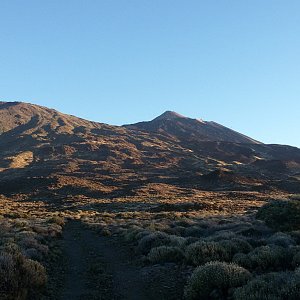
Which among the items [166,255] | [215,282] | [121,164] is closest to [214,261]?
[215,282]

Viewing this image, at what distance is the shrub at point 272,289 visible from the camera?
337 inches

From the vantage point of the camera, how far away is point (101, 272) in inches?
582

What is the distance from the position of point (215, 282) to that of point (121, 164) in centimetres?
11831

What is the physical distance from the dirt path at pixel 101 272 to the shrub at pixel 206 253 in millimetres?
2052

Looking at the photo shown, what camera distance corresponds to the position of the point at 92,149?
147000mm

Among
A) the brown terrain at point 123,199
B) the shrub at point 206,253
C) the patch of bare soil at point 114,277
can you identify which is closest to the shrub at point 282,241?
the brown terrain at point 123,199

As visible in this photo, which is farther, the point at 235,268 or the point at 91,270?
the point at 91,270

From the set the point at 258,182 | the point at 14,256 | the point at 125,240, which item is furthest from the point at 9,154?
the point at 14,256

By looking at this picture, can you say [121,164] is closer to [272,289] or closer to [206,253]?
[206,253]

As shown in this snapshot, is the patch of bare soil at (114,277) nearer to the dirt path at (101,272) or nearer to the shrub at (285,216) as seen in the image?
the dirt path at (101,272)

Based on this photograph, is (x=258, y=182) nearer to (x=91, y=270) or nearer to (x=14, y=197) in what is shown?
(x=14, y=197)

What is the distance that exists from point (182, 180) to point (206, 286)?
300ft

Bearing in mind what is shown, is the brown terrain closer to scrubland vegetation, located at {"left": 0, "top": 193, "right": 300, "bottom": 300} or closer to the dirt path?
the dirt path

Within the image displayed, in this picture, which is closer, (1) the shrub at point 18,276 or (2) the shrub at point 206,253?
(1) the shrub at point 18,276
